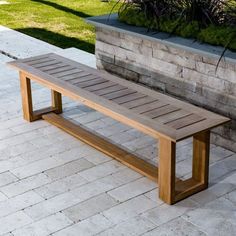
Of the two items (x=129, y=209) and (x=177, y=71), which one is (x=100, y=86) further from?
(x=129, y=209)

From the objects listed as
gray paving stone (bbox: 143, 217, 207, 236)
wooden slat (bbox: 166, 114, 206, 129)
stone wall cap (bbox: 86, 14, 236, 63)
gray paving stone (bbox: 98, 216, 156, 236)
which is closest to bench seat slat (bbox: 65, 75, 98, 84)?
stone wall cap (bbox: 86, 14, 236, 63)

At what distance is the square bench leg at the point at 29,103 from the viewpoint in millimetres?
4543

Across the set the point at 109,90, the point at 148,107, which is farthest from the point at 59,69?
the point at 148,107

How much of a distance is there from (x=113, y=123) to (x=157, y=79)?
0.52 metres

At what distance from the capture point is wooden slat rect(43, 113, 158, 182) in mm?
3750

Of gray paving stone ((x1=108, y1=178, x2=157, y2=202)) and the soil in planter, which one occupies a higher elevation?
the soil in planter

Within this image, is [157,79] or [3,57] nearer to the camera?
[157,79]

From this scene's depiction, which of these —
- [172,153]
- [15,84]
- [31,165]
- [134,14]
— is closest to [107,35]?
[134,14]

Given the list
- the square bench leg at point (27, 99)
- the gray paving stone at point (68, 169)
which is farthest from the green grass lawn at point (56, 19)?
the gray paving stone at point (68, 169)

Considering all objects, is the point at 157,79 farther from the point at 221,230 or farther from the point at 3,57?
the point at 3,57

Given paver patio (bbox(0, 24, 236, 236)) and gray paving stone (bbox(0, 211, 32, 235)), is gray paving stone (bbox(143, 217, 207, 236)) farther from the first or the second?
gray paving stone (bbox(0, 211, 32, 235))

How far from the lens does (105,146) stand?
13.4 feet

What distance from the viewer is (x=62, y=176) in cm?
375

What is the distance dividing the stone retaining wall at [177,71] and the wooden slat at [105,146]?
2.20 ft
